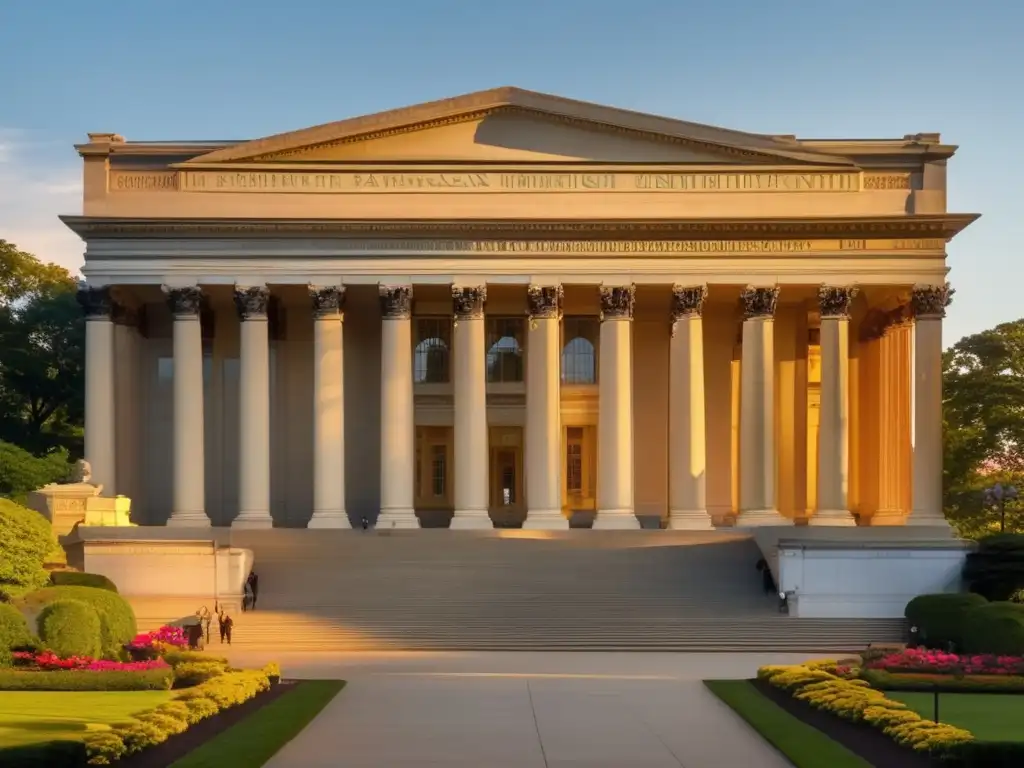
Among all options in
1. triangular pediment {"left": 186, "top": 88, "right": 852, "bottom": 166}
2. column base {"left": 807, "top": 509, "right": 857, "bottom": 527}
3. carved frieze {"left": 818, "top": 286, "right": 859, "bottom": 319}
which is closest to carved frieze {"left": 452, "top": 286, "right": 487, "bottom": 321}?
triangular pediment {"left": 186, "top": 88, "right": 852, "bottom": 166}

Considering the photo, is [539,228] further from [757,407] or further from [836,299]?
[836,299]

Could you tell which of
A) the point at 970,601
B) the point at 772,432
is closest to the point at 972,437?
the point at 772,432

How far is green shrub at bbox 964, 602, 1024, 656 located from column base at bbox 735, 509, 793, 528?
20755mm

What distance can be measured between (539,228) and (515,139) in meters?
4.30

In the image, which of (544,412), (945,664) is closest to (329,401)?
(544,412)

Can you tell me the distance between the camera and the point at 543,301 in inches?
2437

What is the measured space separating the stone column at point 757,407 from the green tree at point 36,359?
35581mm

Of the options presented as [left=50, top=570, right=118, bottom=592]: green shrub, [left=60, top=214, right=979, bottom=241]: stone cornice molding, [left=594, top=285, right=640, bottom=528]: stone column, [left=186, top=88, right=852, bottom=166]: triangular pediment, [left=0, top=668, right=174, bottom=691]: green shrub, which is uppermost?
[left=186, top=88, right=852, bottom=166]: triangular pediment

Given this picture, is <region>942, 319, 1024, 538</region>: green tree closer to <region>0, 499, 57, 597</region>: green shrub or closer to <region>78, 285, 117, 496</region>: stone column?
<region>78, 285, 117, 496</region>: stone column

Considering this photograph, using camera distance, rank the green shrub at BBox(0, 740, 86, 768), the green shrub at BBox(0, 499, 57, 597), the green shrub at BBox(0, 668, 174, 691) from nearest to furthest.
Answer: the green shrub at BBox(0, 740, 86, 768) → the green shrub at BBox(0, 668, 174, 691) → the green shrub at BBox(0, 499, 57, 597)

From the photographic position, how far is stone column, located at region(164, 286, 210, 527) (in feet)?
203

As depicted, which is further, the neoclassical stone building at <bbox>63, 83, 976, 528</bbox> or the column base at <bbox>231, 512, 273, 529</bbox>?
the neoclassical stone building at <bbox>63, 83, 976, 528</bbox>

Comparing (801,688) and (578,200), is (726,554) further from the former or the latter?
(801,688)

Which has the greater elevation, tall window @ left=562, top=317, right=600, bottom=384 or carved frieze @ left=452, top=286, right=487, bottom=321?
carved frieze @ left=452, top=286, right=487, bottom=321
